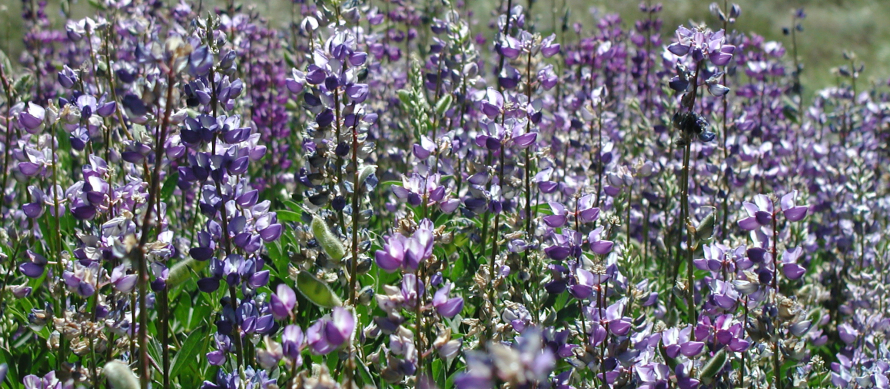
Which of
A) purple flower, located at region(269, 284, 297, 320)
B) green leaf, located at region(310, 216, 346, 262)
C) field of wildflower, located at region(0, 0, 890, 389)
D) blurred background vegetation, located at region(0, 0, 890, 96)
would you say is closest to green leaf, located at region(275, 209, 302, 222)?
field of wildflower, located at region(0, 0, 890, 389)

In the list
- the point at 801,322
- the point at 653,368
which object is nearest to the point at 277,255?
the point at 653,368

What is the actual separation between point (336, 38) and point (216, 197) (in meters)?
0.50

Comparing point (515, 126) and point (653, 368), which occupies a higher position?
point (515, 126)

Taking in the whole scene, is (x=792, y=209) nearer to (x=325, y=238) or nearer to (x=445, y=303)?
(x=445, y=303)

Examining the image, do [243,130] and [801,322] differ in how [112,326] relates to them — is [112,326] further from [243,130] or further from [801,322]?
[801,322]

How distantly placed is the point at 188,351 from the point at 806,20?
20.3 m

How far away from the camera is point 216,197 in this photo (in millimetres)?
1801

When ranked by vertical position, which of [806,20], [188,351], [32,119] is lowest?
[188,351]

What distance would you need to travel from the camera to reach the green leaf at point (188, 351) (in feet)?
6.98

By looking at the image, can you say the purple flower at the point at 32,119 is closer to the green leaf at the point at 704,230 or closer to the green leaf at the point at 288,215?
the green leaf at the point at 288,215

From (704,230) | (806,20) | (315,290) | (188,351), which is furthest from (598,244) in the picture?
(806,20)

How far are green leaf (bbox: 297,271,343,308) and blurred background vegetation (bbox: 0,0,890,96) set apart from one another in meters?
13.5

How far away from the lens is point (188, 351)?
2154 millimetres

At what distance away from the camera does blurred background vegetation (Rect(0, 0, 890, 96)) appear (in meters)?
15.4
